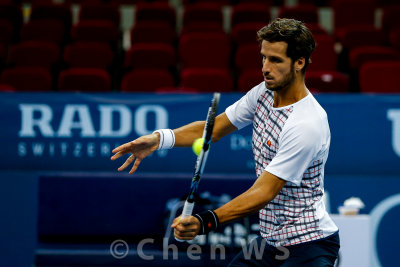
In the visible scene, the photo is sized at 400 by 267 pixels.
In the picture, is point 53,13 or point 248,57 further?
point 53,13

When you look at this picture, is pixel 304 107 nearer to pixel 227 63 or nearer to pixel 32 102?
pixel 32 102

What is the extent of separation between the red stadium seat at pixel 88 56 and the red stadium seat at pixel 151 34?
0.59 metres

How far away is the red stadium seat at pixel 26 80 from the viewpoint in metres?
6.72

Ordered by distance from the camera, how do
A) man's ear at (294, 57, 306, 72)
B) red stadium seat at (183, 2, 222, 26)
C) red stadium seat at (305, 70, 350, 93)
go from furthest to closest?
red stadium seat at (183, 2, 222, 26)
red stadium seat at (305, 70, 350, 93)
man's ear at (294, 57, 306, 72)

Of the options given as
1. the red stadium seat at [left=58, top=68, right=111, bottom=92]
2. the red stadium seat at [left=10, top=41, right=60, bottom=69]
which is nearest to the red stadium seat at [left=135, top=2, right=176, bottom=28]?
the red stadium seat at [left=10, top=41, right=60, bottom=69]

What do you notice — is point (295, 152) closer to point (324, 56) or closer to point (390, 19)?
point (324, 56)

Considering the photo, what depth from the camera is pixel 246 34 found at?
7883 millimetres

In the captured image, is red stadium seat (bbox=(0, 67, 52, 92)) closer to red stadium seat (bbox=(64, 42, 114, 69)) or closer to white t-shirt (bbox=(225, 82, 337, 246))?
red stadium seat (bbox=(64, 42, 114, 69))

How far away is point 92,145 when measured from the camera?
5227mm

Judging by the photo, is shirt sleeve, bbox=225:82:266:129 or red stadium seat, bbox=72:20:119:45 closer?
shirt sleeve, bbox=225:82:266:129

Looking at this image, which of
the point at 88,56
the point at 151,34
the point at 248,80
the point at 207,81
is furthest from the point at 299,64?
the point at 151,34

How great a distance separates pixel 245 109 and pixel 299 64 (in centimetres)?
39

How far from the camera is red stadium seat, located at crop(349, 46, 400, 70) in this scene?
24.0 ft

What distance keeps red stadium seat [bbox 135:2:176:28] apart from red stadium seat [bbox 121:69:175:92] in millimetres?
1983
